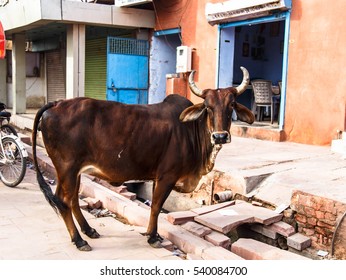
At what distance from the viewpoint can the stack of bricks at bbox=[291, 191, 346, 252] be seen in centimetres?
451

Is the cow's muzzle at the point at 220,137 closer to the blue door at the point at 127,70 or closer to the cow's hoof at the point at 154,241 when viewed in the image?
the cow's hoof at the point at 154,241

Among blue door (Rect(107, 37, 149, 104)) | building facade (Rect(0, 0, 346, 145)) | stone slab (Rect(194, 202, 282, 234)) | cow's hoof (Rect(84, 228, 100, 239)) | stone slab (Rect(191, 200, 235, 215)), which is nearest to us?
cow's hoof (Rect(84, 228, 100, 239))

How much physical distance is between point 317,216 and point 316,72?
4266 mm

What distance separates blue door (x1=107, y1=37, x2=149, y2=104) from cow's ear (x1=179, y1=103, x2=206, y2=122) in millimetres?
8279

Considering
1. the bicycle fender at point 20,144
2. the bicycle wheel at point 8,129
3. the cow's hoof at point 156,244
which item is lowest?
the cow's hoof at point 156,244

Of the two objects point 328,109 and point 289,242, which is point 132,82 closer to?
point 328,109

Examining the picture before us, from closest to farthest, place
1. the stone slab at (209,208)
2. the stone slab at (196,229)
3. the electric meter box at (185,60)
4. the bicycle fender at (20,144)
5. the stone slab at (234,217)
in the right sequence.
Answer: the stone slab at (196,229), the stone slab at (234,217), the stone slab at (209,208), the bicycle fender at (20,144), the electric meter box at (185,60)

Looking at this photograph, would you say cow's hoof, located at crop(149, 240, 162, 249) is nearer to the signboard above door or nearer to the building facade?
the building facade

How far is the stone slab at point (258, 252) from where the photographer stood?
13.0ft

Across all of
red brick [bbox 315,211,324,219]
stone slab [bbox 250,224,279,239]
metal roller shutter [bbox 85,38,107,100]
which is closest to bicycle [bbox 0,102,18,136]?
stone slab [bbox 250,224,279,239]

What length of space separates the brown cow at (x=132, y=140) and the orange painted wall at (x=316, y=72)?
440 centimetres

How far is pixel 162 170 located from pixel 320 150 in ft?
15.6

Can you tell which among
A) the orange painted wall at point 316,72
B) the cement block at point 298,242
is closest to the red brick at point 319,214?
the cement block at point 298,242
